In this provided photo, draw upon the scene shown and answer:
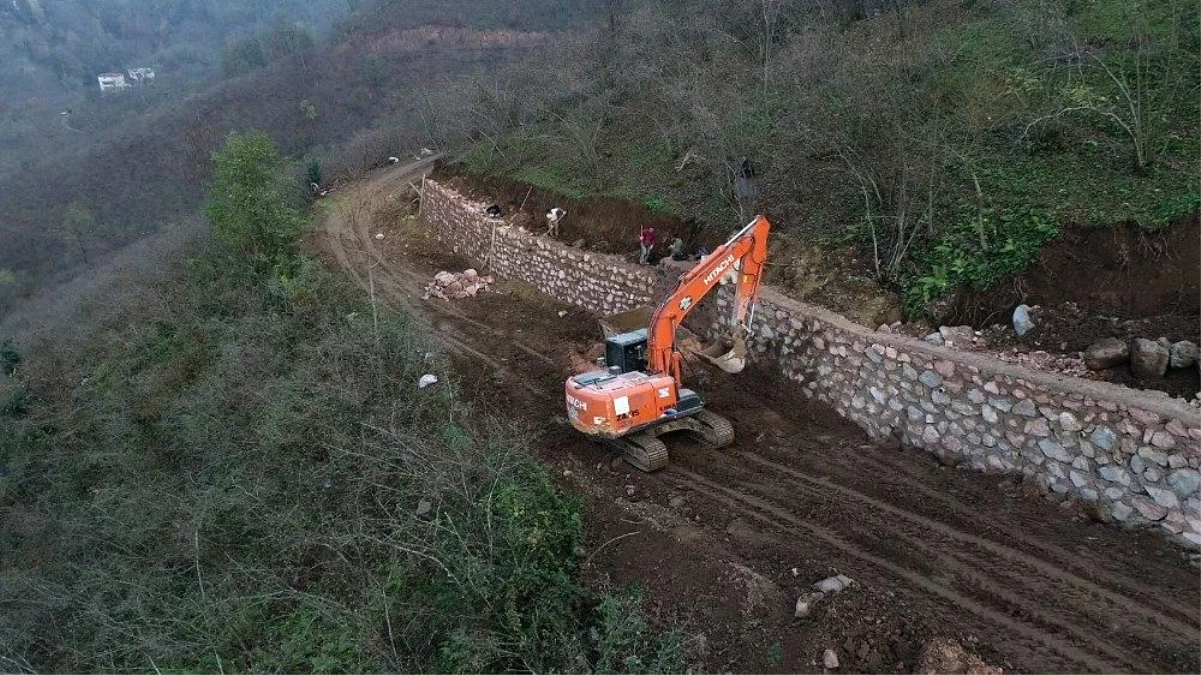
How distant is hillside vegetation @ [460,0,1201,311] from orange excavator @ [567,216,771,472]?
2.41 metres

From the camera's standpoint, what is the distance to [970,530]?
8266 millimetres

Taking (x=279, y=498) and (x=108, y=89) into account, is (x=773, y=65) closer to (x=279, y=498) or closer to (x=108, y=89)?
(x=279, y=498)

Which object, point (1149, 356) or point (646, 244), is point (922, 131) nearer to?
point (1149, 356)

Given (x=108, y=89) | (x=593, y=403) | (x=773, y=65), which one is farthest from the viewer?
(x=108, y=89)

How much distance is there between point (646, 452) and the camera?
1018 centimetres

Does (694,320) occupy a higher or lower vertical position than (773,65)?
lower

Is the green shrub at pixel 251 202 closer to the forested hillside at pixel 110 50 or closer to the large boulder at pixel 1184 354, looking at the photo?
the large boulder at pixel 1184 354

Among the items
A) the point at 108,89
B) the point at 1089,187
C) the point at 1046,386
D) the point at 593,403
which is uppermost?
the point at 1089,187

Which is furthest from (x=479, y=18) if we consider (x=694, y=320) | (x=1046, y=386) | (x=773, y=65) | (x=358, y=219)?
(x=1046, y=386)

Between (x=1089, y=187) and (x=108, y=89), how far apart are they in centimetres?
12554

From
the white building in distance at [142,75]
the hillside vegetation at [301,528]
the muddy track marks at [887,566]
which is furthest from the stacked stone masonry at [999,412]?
the white building in distance at [142,75]

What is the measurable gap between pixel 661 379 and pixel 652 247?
220 inches

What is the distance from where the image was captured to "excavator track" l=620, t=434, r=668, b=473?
1017 cm

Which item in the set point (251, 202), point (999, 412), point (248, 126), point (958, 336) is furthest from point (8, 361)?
point (248, 126)
